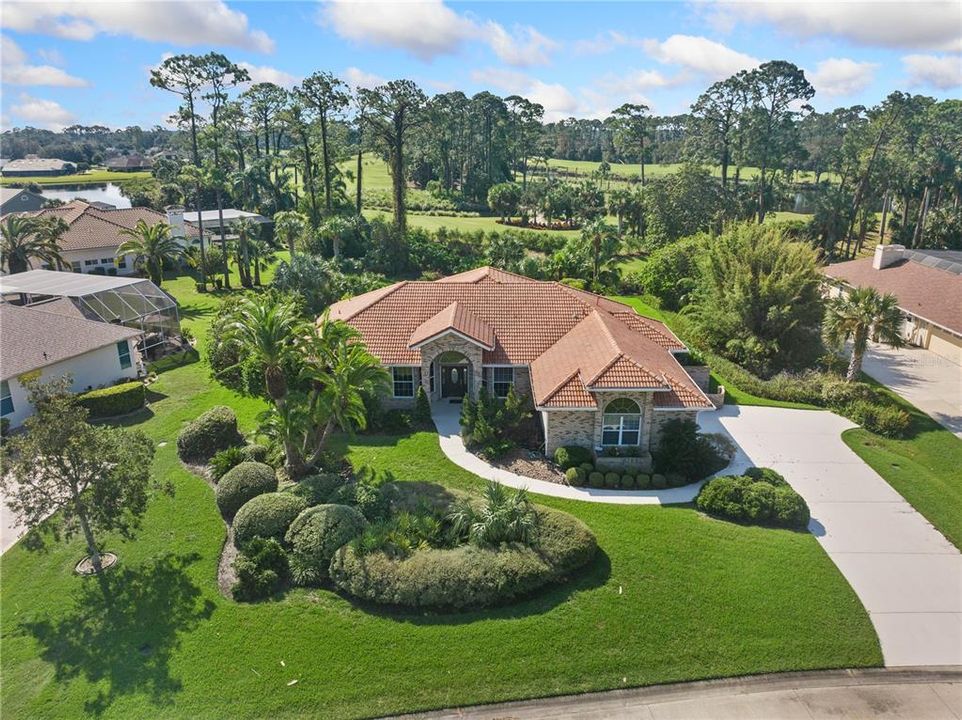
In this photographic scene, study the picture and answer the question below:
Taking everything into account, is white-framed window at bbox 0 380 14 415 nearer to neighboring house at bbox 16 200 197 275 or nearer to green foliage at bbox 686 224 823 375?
neighboring house at bbox 16 200 197 275

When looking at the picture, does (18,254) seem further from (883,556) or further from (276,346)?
(883,556)

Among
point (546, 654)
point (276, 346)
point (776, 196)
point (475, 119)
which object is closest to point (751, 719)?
point (546, 654)

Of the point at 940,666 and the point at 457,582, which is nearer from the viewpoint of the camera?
the point at 940,666

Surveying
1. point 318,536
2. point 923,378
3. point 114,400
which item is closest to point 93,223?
point 114,400

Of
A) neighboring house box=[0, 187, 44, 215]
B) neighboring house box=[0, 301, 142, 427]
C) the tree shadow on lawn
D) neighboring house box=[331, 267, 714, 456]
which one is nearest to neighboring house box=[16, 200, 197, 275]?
neighboring house box=[0, 187, 44, 215]

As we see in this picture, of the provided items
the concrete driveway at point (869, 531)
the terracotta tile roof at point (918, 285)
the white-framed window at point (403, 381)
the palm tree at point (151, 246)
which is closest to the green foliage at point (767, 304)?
the concrete driveway at point (869, 531)
